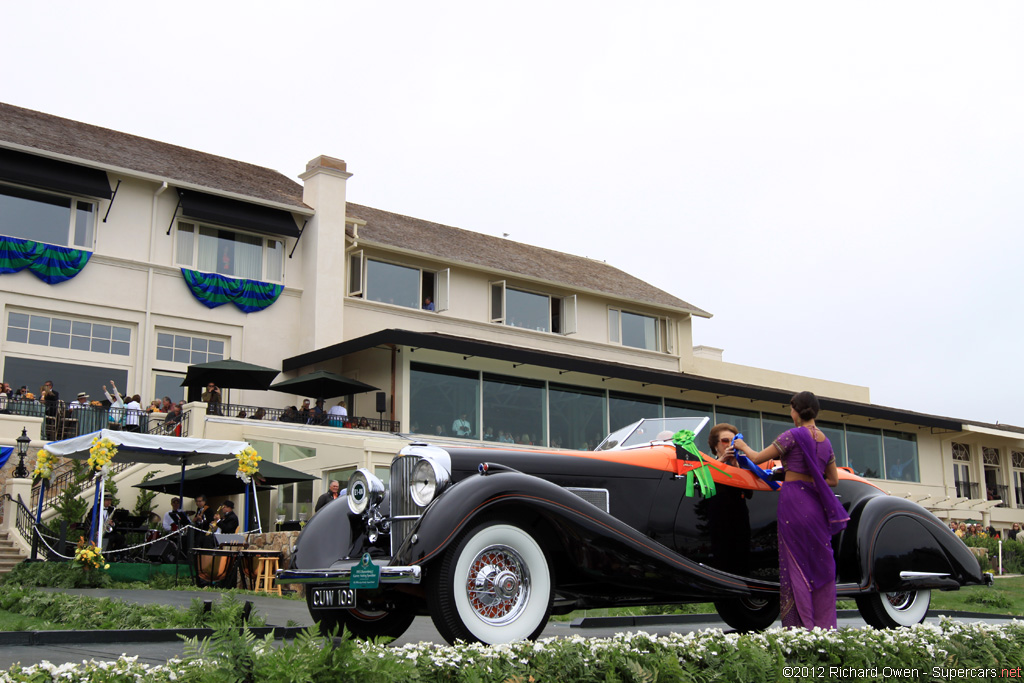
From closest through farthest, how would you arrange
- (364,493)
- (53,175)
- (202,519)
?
(364,493)
(202,519)
(53,175)

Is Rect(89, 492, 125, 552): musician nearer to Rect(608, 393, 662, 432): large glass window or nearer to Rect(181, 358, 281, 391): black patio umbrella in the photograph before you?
Rect(181, 358, 281, 391): black patio umbrella

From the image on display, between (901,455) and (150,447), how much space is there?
99.7ft

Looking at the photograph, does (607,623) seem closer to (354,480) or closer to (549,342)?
(354,480)

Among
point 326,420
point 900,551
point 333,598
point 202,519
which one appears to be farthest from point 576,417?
point 333,598

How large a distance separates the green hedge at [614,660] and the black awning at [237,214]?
24.6 m

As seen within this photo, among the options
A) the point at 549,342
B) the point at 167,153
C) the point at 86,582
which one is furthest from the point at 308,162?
the point at 86,582

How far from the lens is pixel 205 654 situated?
3.61 m

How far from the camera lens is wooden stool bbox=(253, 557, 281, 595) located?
14.9 m

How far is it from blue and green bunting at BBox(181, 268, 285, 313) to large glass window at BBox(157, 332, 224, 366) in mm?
1079

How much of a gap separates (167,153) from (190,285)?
18.0ft

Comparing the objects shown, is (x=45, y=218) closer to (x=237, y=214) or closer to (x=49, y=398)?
(x=237, y=214)

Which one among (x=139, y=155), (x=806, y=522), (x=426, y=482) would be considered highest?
(x=139, y=155)

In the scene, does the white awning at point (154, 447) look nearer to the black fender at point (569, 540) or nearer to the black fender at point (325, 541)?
the black fender at point (325, 541)

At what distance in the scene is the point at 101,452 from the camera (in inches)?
599
